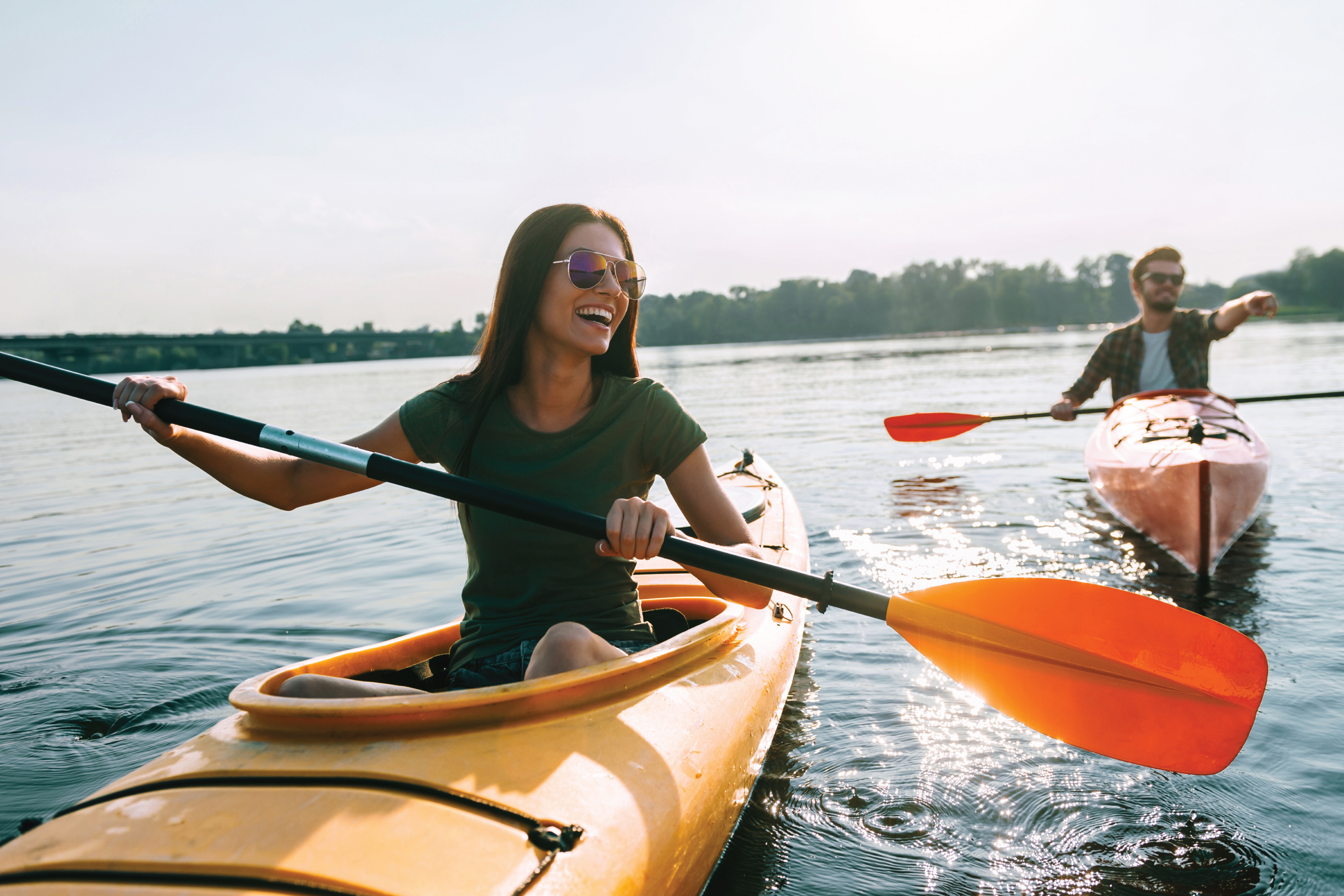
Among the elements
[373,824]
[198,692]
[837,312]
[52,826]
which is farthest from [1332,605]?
[837,312]

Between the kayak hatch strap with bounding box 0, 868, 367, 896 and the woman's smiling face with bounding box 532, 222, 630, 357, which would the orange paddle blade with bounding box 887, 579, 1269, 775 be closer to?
the woman's smiling face with bounding box 532, 222, 630, 357

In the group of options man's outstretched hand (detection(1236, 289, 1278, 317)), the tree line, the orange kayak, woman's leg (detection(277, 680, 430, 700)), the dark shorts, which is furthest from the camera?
the tree line

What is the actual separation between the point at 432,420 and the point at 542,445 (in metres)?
0.36

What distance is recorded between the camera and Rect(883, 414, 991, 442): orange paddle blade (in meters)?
7.83

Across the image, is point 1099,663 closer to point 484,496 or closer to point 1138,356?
point 484,496

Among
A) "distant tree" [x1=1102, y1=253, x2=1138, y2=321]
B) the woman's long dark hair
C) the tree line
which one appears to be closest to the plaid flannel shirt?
the woman's long dark hair

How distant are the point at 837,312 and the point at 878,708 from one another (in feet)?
290

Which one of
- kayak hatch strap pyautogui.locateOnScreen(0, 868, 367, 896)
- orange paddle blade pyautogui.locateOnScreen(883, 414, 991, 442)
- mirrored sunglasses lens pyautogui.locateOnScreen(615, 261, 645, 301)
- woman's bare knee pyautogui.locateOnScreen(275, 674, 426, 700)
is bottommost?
kayak hatch strap pyautogui.locateOnScreen(0, 868, 367, 896)

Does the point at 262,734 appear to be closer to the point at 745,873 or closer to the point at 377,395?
the point at 745,873

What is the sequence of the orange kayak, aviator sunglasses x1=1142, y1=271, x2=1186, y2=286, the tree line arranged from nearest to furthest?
the orange kayak < aviator sunglasses x1=1142, y1=271, x2=1186, y2=286 < the tree line

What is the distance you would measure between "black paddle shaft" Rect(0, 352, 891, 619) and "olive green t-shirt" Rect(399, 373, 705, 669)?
105 mm

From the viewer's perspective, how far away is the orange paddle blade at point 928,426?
783 centimetres

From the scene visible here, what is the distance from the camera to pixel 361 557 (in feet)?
22.4

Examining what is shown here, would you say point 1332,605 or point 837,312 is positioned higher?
point 837,312
